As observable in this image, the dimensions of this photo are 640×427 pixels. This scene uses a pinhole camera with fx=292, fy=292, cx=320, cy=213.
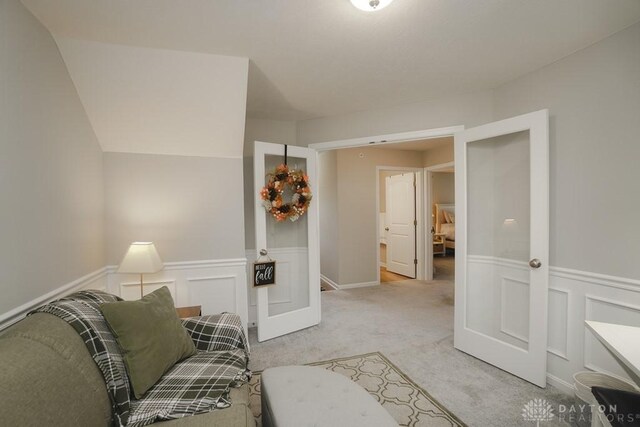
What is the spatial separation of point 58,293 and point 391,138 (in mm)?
3169

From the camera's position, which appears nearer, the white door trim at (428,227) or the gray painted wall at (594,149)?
the gray painted wall at (594,149)

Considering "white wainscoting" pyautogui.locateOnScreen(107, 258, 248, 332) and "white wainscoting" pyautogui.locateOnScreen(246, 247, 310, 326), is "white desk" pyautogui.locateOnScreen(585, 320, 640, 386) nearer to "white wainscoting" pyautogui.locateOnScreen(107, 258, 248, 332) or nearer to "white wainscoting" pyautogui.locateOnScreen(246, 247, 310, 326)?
"white wainscoting" pyautogui.locateOnScreen(246, 247, 310, 326)

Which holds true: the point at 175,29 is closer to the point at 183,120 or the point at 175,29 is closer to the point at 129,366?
the point at 183,120

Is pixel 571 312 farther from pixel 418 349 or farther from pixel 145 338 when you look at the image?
pixel 145 338

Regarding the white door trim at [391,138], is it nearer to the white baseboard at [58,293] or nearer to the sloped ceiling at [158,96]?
the sloped ceiling at [158,96]

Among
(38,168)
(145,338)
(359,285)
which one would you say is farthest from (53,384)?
(359,285)

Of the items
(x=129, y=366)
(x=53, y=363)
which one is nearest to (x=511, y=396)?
(x=129, y=366)

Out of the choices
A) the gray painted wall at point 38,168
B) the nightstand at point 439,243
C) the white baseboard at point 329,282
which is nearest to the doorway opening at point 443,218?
the nightstand at point 439,243

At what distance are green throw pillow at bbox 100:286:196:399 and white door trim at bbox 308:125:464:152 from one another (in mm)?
2576

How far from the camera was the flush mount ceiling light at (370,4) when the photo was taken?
Result: 1574mm

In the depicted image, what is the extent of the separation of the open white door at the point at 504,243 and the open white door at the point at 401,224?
3085 mm

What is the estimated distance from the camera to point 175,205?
2.78m

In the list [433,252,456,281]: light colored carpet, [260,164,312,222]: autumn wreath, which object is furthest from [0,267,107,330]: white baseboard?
[433,252,456,281]: light colored carpet

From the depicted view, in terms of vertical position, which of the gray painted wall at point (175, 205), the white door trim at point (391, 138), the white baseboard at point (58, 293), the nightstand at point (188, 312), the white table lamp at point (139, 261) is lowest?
the nightstand at point (188, 312)
